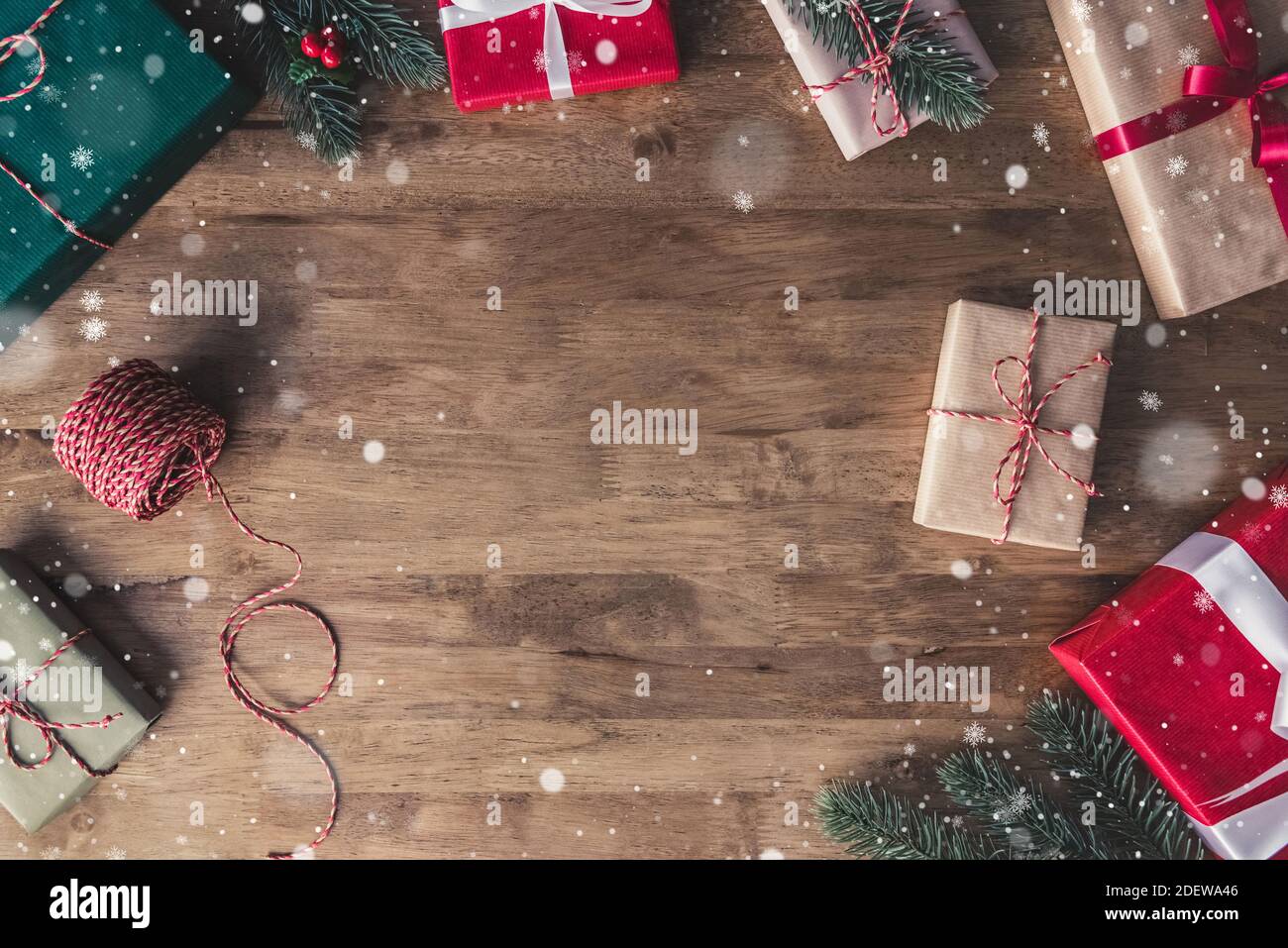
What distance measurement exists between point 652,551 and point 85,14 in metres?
1.22

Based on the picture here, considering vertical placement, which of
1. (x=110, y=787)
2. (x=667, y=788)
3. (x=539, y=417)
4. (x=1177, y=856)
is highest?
(x=539, y=417)

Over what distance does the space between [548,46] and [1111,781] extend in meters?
1.50

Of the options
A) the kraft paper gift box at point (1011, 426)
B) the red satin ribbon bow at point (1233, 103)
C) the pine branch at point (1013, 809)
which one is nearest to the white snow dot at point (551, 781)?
the pine branch at point (1013, 809)

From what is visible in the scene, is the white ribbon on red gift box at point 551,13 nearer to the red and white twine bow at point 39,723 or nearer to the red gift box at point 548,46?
the red gift box at point 548,46

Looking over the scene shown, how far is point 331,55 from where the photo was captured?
1.22 metres

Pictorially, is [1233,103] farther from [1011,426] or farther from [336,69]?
[336,69]

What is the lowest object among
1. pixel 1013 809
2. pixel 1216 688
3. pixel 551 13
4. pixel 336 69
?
pixel 1013 809

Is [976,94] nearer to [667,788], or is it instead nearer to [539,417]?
[539,417]

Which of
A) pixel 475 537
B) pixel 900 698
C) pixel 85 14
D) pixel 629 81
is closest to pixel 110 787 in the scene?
pixel 475 537

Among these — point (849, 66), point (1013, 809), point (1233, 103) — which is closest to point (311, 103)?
point (849, 66)

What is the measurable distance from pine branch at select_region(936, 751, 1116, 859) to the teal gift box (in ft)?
5.33

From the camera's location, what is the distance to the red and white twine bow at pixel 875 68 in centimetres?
121

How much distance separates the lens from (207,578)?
1347 mm

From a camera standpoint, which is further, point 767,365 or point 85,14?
point 767,365
